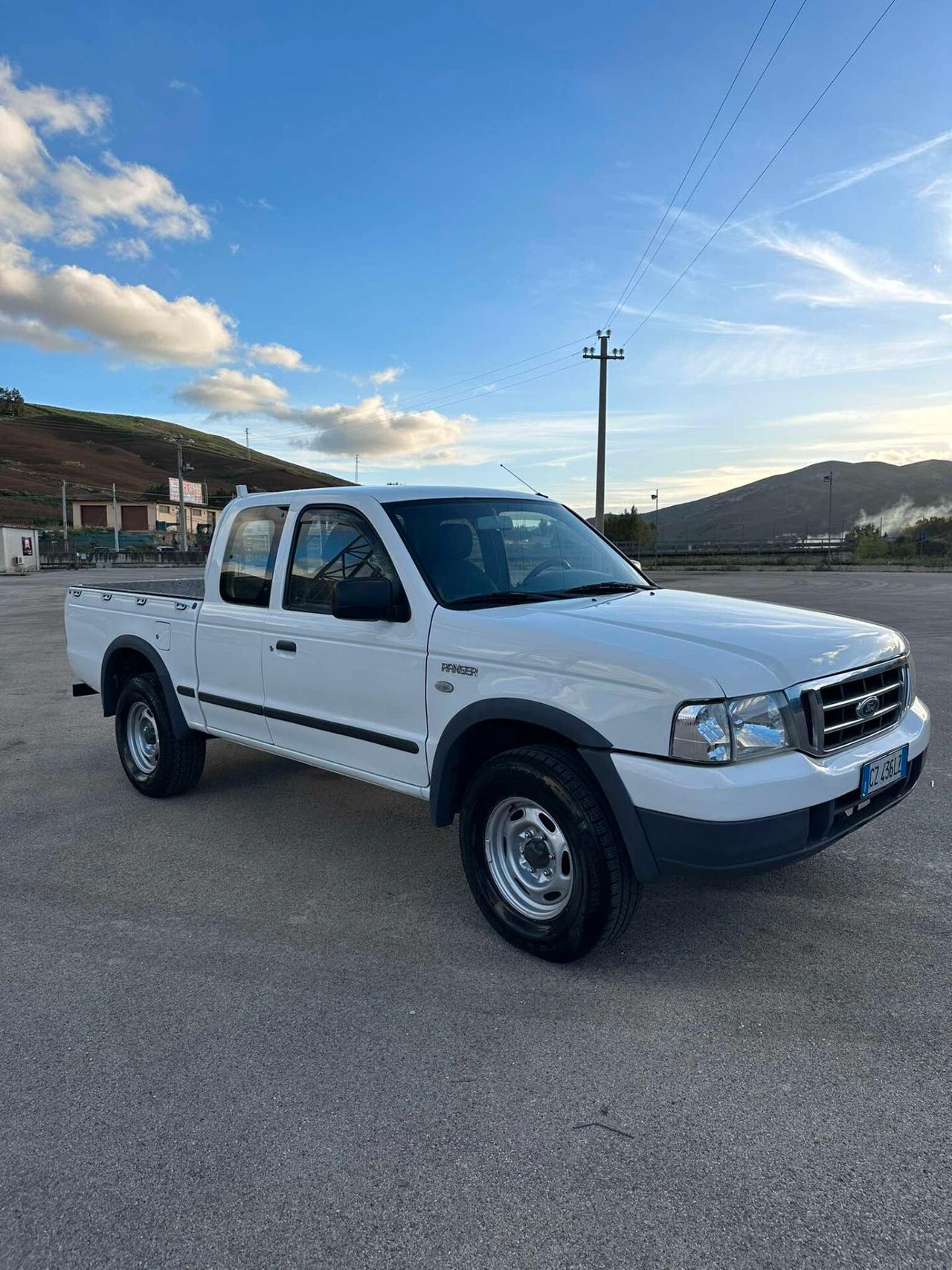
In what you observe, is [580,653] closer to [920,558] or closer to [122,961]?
[122,961]

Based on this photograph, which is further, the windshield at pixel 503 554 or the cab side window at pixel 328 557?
the cab side window at pixel 328 557

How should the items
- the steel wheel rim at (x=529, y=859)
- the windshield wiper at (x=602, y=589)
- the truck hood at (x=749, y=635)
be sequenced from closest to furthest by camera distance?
the truck hood at (x=749, y=635)
the steel wheel rim at (x=529, y=859)
the windshield wiper at (x=602, y=589)

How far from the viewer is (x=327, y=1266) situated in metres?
1.93

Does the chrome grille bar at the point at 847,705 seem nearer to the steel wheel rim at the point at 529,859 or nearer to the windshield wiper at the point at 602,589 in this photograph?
the steel wheel rim at the point at 529,859

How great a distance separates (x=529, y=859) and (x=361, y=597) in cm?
132

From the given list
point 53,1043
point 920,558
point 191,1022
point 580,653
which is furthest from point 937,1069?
point 920,558

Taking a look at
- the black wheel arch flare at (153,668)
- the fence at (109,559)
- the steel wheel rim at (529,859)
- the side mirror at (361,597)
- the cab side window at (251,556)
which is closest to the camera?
the steel wheel rim at (529,859)

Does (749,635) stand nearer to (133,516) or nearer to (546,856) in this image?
(546,856)

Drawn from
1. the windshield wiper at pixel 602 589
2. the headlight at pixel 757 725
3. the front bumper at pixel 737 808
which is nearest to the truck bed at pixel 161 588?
the windshield wiper at pixel 602 589

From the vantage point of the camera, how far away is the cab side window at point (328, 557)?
4.06 metres

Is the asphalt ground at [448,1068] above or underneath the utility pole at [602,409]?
underneath

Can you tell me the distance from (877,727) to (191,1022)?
2924 mm

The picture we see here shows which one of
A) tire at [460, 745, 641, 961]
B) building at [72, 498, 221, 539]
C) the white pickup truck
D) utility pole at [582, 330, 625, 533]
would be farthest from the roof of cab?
building at [72, 498, 221, 539]

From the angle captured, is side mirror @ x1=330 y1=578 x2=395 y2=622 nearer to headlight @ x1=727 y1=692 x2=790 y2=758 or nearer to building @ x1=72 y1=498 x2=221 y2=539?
headlight @ x1=727 y1=692 x2=790 y2=758
